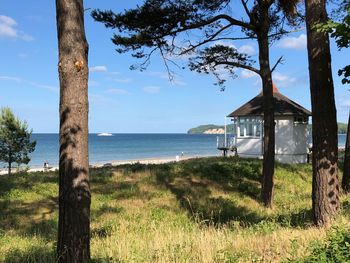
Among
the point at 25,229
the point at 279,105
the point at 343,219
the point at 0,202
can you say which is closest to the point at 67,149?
the point at 343,219

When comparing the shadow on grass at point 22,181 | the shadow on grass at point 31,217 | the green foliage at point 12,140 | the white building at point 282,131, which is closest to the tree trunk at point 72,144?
the shadow on grass at point 31,217

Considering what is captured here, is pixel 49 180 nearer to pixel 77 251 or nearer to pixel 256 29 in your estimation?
pixel 256 29

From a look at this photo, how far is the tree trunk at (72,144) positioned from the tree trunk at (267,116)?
32.7 feet

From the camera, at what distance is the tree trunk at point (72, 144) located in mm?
5227

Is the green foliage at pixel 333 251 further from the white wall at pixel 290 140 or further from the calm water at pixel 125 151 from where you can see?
the calm water at pixel 125 151

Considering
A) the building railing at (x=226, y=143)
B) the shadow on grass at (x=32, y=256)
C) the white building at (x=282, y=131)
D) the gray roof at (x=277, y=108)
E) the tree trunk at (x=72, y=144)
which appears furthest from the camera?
the building railing at (x=226, y=143)

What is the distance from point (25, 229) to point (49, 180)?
17.2 ft

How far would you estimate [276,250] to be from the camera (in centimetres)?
528

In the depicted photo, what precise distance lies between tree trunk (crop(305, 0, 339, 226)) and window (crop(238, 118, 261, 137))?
21.3 metres

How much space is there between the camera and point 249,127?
29.7 metres

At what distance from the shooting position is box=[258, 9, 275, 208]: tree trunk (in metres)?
14.4

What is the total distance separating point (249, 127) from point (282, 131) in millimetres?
2516

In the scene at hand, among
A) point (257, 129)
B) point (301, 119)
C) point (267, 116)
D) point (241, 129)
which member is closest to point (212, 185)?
point (267, 116)

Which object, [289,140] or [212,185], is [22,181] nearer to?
[212,185]
